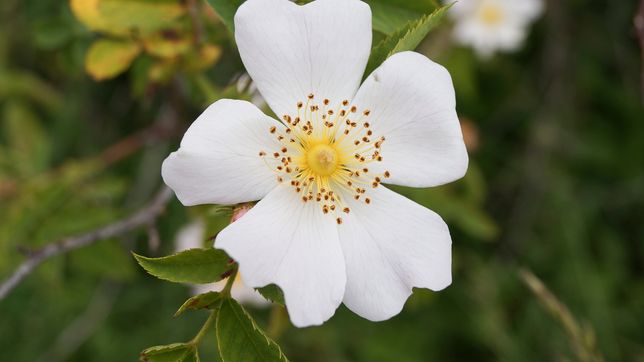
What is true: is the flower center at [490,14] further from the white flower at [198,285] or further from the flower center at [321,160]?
the flower center at [321,160]

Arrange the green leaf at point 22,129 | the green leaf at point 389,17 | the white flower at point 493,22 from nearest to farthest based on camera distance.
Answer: the green leaf at point 389,17
the green leaf at point 22,129
the white flower at point 493,22

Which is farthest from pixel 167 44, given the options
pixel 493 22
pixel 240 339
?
pixel 493 22

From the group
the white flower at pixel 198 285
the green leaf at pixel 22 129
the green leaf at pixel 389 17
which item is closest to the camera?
the green leaf at pixel 389 17

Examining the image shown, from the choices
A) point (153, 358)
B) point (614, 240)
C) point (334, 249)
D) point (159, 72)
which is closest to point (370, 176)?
point (334, 249)

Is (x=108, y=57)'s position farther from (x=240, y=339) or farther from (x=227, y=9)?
(x=240, y=339)

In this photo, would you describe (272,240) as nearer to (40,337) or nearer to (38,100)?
(40,337)

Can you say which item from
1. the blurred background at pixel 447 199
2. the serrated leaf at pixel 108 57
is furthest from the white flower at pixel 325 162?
the blurred background at pixel 447 199
